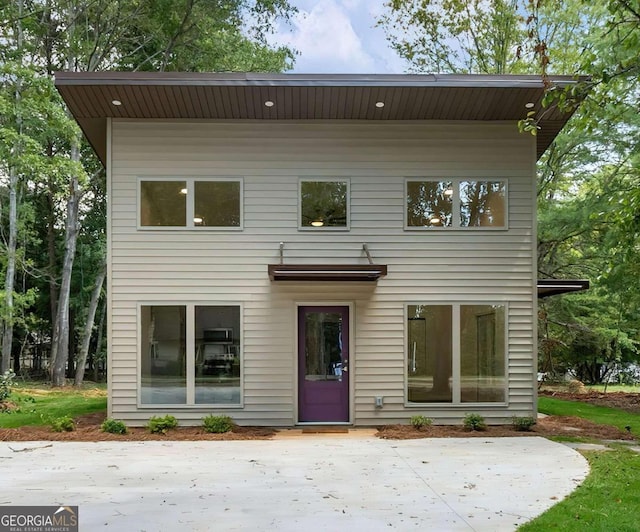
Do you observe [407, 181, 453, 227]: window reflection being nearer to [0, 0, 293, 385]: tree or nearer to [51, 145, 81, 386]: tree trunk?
[0, 0, 293, 385]: tree

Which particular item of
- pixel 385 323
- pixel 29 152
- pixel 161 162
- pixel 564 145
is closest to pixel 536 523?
pixel 385 323

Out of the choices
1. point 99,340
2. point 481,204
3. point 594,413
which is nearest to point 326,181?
point 481,204

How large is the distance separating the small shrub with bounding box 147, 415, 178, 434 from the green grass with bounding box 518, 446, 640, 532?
527 centimetres

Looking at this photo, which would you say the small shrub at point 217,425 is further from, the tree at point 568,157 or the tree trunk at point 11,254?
the tree trunk at point 11,254

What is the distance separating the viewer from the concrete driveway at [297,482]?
4191mm

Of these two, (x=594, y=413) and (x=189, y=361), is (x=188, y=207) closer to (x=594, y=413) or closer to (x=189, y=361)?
(x=189, y=361)

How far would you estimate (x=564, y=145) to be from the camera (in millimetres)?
13586

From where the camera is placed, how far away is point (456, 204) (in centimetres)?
845

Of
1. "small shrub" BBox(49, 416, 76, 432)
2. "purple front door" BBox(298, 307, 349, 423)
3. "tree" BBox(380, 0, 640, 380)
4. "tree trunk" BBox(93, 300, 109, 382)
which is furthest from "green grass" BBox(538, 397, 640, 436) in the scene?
"tree trunk" BBox(93, 300, 109, 382)

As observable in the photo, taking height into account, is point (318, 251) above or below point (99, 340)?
above

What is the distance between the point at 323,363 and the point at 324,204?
7.91 feet

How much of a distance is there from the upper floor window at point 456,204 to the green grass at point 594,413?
3.55 m

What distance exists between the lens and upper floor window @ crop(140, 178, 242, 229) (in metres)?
8.27

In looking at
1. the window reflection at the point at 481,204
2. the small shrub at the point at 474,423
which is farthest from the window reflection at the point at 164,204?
the small shrub at the point at 474,423
